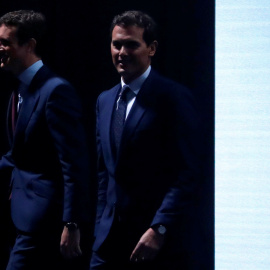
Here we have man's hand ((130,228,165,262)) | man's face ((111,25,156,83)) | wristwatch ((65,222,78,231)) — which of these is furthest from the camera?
man's face ((111,25,156,83))

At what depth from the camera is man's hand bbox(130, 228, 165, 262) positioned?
2164 mm

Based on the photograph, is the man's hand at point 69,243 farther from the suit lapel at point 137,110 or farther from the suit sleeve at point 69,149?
the suit lapel at point 137,110

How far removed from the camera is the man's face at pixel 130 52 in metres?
2.40

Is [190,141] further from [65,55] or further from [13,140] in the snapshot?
[65,55]

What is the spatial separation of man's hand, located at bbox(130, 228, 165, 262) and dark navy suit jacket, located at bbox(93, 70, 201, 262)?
0.07 metres

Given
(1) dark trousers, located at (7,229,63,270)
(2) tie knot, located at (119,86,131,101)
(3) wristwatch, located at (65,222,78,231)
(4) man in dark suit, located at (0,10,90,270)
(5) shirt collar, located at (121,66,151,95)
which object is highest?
(5) shirt collar, located at (121,66,151,95)

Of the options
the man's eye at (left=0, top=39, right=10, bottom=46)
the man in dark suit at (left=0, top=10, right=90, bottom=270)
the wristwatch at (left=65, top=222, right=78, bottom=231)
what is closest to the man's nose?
the man in dark suit at (left=0, top=10, right=90, bottom=270)

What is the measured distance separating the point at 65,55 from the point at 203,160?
872mm

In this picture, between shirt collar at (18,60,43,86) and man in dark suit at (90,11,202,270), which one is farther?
shirt collar at (18,60,43,86)

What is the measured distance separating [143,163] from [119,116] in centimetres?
21

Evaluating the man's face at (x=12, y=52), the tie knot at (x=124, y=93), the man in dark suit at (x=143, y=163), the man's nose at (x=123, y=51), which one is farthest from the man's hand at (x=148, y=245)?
the man's face at (x=12, y=52)

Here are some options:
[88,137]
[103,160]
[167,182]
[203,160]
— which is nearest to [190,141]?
[167,182]

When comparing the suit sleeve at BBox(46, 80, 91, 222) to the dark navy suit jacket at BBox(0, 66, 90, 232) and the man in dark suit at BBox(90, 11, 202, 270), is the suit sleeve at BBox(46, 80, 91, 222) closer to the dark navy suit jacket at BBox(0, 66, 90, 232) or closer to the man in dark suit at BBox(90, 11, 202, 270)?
the dark navy suit jacket at BBox(0, 66, 90, 232)

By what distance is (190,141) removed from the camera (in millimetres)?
2256
